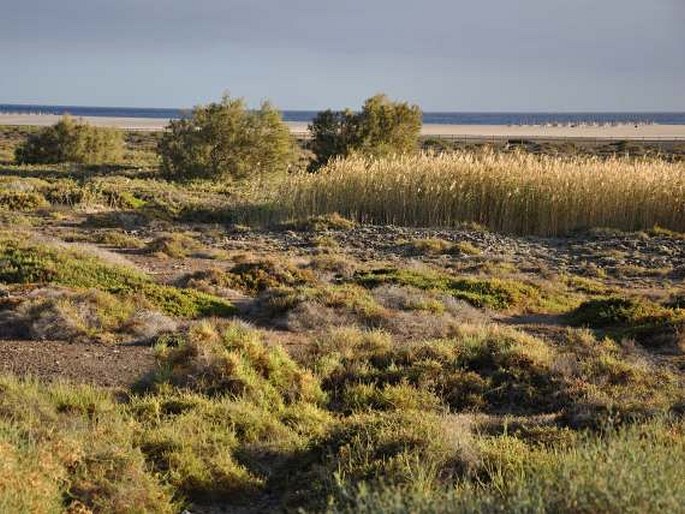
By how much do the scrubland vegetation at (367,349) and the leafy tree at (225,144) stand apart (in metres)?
7.57

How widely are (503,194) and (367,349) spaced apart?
11.4 m

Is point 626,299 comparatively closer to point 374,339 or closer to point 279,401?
point 374,339

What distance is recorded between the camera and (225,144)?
2795 cm

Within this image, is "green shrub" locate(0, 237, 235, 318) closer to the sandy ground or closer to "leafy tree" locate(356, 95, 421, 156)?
"leafy tree" locate(356, 95, 421, 156)

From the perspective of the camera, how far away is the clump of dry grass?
1900 centimetres

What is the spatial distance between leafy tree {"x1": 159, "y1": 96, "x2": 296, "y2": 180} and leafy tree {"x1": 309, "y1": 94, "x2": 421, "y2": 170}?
182 cm

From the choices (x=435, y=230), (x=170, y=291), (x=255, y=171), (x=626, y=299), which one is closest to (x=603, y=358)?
(x=626, y=299)

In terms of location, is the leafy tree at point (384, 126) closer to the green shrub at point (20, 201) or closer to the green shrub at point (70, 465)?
the green shrub at point (20, 201)

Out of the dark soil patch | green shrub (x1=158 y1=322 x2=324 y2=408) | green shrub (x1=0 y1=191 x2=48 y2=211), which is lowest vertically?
the dark soil patch

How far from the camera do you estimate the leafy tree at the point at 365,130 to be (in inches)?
1160

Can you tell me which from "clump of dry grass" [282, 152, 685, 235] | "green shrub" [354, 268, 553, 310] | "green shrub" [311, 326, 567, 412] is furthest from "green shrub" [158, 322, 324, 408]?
"clump of dry grass" [282, 152, 685, 235]

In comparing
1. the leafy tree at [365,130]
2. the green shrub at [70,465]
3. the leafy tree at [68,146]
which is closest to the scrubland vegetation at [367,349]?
the green shrub at [70,465]

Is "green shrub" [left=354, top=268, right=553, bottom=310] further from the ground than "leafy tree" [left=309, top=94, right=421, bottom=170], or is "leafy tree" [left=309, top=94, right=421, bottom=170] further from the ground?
"leafy tree" [left=309, top=94, right=421, bottom=170]

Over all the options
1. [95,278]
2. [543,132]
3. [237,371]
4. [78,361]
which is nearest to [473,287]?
[95,278]
